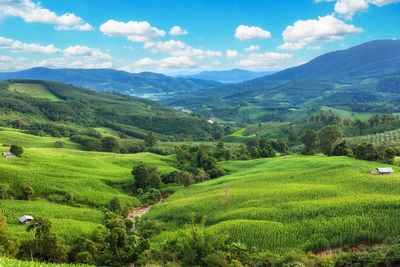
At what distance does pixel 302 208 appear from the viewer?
145 ft

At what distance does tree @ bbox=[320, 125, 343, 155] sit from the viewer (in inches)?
4136

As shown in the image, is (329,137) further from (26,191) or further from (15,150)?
(15,150)

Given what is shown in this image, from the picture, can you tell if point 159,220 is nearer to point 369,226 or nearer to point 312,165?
point 369,226

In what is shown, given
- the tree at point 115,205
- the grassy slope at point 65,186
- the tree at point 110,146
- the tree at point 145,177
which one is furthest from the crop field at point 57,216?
the tree at point 110,146

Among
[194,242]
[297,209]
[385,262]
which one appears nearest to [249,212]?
[297,209]

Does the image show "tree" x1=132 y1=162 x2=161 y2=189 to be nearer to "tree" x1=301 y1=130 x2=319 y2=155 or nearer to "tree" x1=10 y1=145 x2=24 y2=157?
"tree" x1=10 y1=145 x2=24 y2=157

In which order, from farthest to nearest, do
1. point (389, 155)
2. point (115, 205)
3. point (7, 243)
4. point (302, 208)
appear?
point (389, 155) < point (115, 205) < point (302, 208) < point (7, 243)

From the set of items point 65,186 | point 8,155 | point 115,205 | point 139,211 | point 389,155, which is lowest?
point 139,211

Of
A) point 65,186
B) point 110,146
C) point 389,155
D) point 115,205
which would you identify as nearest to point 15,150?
point 65,186

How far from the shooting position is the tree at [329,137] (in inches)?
4136

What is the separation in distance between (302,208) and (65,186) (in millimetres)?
58862

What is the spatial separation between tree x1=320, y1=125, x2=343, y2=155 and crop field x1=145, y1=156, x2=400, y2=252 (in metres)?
37.9

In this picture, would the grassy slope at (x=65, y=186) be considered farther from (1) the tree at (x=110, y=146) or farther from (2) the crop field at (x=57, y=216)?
(1) the tree at (x=110, y=146)

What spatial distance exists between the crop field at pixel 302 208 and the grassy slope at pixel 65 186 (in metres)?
15.1
